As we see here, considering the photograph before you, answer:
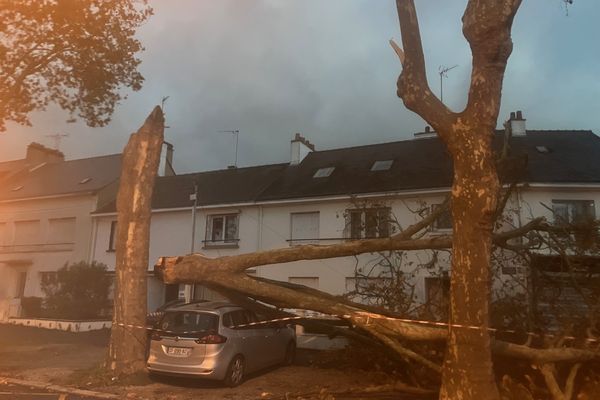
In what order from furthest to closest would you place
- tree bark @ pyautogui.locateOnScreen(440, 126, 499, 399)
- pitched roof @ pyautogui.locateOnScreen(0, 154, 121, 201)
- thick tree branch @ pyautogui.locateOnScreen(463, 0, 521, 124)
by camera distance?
pitched roof @ pyautogui.locateOnScreen(0, 154, 121, 201) → thick tree branch @ pyautogui.locateOnScreen(463, 0, 521, 124) → tree bark @ pyautogui.locateOnScreen(440, 126, 499, 399)

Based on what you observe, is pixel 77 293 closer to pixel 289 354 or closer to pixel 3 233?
pixel 3 233

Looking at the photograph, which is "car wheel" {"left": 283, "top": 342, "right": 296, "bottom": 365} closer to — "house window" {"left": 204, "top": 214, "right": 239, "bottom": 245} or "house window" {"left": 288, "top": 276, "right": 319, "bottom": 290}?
"house window" {"left": 288, "top": 276, "right": 319, "bottom": 290}

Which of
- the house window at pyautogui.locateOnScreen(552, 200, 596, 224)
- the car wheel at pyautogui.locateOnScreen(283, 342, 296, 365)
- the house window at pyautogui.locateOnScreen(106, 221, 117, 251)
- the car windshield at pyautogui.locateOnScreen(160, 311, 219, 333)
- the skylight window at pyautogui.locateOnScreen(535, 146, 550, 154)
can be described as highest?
the skylight window at pyautogui.locateOnScreen(535, 146, 550, 154)

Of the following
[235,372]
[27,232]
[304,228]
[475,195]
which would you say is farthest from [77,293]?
[475,195]

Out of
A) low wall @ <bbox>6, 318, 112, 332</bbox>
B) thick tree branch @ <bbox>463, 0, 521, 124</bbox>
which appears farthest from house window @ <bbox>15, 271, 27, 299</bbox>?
thick tree branch @ <bbox>463, 0, 521, 124</bbox>

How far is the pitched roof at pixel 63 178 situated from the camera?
2831 centimetres

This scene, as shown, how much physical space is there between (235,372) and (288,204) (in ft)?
36.3

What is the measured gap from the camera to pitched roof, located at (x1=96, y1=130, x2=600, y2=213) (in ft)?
58.6

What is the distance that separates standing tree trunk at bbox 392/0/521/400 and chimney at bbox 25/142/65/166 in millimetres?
34223

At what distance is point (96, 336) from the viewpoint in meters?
18.4

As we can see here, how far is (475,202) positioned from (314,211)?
14.2 m

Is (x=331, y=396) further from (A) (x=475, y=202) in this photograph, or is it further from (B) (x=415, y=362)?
(A) (x=475, y=202)

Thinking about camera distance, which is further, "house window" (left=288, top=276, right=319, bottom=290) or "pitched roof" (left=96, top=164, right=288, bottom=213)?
"pitched roof" (left=96, top=164, right=288, bottom=213)

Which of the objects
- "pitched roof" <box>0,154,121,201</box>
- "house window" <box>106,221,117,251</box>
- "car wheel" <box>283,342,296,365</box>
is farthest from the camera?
"pitched roof" <box>0,154,121,201</box>
